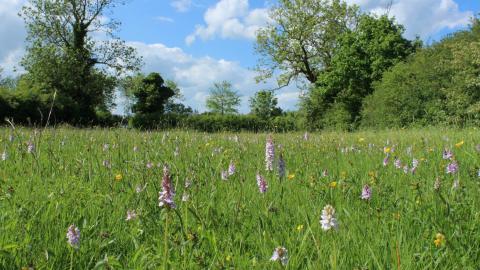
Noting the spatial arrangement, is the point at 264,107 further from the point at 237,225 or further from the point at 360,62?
the point at 237,225

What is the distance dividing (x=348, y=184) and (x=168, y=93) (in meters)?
64.2

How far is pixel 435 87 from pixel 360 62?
1142 cm

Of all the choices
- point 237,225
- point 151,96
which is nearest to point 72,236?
point 237,225

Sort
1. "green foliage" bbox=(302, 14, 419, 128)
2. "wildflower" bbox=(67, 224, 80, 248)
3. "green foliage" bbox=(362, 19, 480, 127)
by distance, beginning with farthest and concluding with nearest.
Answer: "green foliage" bbox=(302, 14, 419, 128)
"green foliage" bbox=(362, 19, 480, 127)
"wildflower" bbox=(67, 224, 80, 248)

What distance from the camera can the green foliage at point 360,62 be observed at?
35.8 m

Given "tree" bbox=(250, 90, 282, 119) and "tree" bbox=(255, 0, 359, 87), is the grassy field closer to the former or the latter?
"tree" bbox=(255, 0, 359, 87)

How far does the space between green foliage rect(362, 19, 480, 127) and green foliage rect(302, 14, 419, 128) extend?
17.2 feet

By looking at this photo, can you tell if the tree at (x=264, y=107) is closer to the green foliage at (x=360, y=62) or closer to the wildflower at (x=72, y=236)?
the green foliage at (x=360, y=62)

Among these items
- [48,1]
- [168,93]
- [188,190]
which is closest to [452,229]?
[188,190]

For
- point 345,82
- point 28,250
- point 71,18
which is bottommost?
point 28,250

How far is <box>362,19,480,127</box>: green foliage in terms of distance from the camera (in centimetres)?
2402

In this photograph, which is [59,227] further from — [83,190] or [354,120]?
[354,120]

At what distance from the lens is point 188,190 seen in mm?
3379

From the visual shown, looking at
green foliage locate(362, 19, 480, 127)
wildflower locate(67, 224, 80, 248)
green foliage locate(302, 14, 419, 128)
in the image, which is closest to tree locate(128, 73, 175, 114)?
green foliage locate(302, 14, 419, 128)
